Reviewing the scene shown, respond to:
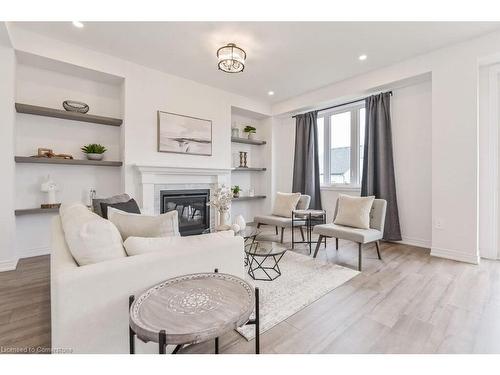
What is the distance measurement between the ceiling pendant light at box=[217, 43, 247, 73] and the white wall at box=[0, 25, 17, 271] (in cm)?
249

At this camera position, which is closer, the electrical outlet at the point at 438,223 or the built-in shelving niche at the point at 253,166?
the electrical outlet at the point at 438,223

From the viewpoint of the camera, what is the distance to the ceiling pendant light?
9.83 feet

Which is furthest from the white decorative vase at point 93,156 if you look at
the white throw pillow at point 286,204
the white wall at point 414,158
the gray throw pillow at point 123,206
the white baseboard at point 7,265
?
the white wall at point 414,158

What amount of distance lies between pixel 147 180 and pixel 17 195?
1.60m

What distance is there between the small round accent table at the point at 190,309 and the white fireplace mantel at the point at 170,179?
2.55m

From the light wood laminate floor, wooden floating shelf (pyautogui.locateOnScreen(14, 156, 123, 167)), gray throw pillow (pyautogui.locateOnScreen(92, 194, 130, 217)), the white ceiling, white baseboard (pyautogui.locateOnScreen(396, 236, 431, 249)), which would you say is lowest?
the light wood laminate floor

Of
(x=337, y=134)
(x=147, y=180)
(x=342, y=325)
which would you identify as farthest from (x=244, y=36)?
(x=342, y=325)

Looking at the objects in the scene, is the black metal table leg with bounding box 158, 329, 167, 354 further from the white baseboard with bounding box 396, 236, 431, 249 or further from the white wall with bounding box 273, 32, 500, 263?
the white baseboard with bounding box 396, 236, 431, 249

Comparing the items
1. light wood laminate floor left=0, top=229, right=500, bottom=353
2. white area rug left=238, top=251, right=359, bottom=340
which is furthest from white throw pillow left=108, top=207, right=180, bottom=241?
white area rug left=238, top=251, right=359, bottom=340

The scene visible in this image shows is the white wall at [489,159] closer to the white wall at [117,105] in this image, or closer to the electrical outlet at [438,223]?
the electrical outlet at [438,223]

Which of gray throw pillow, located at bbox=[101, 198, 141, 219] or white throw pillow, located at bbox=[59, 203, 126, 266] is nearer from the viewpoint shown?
white throw pillow, located at bbox=[59, 203, 126, 266]

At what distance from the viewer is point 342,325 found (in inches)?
67.6

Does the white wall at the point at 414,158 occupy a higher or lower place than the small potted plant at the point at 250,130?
lower

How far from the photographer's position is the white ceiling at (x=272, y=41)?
2.76 metres
